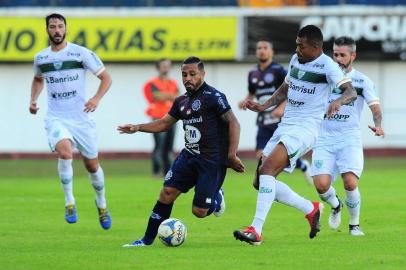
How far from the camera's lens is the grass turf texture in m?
10.4

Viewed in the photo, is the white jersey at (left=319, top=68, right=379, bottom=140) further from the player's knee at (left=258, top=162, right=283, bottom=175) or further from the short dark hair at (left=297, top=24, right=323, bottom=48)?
the player's knee at (left=258, top=162, right=283, bottom=175)

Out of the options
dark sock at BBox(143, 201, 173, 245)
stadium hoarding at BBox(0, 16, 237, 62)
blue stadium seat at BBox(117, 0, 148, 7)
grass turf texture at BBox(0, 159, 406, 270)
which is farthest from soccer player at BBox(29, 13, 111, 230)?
blue stadium seat at BBox(117, 0, 148, 7)

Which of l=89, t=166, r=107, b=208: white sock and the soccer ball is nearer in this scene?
the soccer ball

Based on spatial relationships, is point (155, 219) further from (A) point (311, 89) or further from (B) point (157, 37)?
(B) point (157, 37)

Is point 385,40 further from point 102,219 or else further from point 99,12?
point 102,219

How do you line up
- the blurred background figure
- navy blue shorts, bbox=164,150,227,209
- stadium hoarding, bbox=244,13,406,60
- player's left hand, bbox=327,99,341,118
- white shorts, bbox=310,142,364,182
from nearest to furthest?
player's left hand, bbox=327,99,341,118, navy blue shorts, bbox=164,150,227,209, white shorts, bbox=310,142,364,182, the blurred background figure, stadium hoarding, bbox=244,13,406,60

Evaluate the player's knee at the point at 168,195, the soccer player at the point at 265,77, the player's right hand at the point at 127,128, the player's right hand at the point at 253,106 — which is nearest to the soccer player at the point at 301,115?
the player's right hand at the point at 253,106

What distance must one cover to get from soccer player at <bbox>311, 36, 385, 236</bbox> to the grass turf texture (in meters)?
0.39

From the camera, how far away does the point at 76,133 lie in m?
14.2

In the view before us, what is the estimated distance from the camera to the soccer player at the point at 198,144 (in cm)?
1173

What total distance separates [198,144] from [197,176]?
1.07 feet

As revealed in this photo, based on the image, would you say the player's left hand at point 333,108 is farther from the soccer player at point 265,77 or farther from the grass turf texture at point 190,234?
the soccer player at point 265,77

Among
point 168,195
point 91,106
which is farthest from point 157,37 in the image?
point 168,195

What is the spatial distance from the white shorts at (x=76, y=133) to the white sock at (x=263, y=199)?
3105mm
